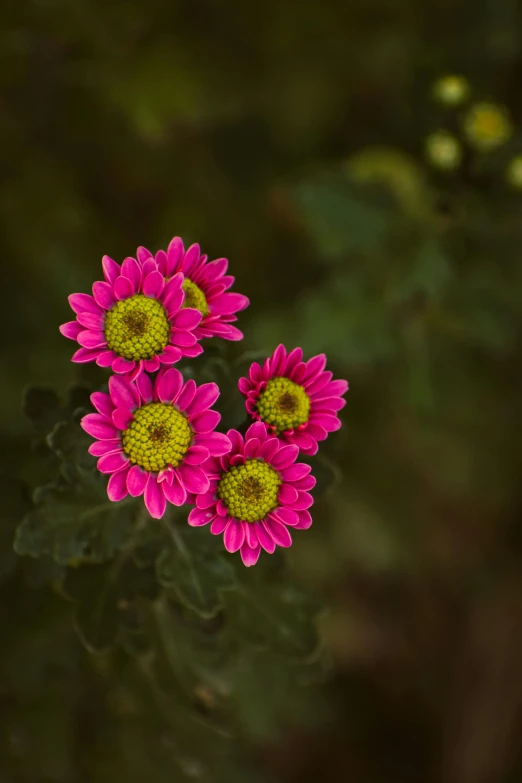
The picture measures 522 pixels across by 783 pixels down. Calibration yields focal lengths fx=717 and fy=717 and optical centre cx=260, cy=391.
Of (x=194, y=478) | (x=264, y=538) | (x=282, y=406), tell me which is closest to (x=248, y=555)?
(x=264, y=538)

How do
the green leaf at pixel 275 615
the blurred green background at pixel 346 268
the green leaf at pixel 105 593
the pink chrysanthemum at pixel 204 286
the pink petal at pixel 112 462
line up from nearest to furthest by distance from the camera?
the pink petal at pixel 112 462 < the pink chrysanthemum at pixel 204 286 < the green leaf at pixel 105 593 < the green leaf at pixel 275 615 < the blurred green background at pixel 346 268

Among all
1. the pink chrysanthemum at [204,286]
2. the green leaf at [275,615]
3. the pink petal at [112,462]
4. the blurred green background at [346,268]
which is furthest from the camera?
the blurred green background at [346,268]

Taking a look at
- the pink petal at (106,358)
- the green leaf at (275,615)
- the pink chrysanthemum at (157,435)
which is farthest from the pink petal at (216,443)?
the green leaf at (275,615)

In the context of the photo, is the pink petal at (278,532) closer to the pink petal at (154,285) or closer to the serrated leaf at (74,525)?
the serrated leaf at (74,525)

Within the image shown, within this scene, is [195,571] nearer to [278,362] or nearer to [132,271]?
[278,362]

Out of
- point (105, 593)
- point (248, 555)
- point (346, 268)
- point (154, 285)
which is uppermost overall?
point (346, 268)

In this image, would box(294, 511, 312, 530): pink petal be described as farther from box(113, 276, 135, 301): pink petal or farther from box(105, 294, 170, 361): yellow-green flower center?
box(113, 276, 135, 301): pink petal

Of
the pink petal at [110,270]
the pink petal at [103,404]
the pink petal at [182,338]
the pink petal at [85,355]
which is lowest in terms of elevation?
the pink petal at [103,404]
